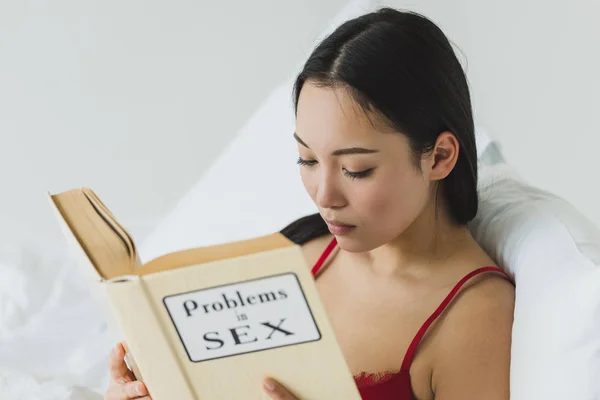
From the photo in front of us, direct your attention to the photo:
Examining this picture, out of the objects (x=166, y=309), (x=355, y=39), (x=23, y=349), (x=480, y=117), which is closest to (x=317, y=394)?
(x=166, y=309)

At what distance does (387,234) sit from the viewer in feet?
3.21

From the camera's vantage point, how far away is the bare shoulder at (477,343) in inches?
36.0

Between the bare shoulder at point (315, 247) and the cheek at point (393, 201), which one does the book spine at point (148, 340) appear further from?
the bare shoulder at point (315, 247)

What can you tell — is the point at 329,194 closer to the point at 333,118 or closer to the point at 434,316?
the point at 333,118

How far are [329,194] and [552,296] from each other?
0.79 feet

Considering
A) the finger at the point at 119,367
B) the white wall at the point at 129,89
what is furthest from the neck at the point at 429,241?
the white wall at the point at 129,89

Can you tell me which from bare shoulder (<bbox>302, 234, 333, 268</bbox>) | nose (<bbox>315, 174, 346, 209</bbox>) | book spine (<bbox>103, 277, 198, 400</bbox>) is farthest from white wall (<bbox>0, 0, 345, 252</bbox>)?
book spine (<bbox>103, 277, 198, 400</bbox>)

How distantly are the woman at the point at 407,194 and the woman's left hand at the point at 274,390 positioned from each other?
0.61 ft

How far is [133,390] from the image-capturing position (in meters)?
0.88

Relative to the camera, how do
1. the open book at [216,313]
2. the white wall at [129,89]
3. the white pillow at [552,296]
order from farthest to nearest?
the white wall at [129,89] < the white pillow at [552,296] < the open book at [216,313]

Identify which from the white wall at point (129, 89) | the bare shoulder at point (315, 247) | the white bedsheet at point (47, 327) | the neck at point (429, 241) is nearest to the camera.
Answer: the neck at point (429, 241)

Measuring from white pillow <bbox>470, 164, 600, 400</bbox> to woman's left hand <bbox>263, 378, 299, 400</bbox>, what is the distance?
236 mm

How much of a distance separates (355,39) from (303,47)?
1.18 meters

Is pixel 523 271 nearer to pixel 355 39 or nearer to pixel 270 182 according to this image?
pixel 355 39
